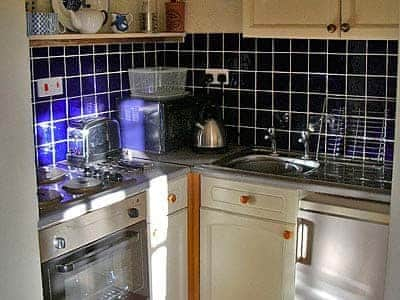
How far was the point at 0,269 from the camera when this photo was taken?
2039mm

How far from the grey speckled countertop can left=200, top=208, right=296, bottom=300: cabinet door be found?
0.19 m

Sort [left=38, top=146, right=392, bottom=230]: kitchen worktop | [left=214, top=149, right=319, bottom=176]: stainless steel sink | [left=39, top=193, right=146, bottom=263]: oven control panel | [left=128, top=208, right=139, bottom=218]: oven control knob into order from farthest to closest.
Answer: [left=214, top=149, right=319, bottom=176]: stainless steel sink
[left=128, top=208, right=139, bottom=218]: oven control knob
[left=38, top=146, right=392, bottom=230]: kitchen worktop
[left=39, top=193, right=146, bottom=263]: oven control panel

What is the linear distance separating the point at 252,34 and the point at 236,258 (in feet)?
3.42

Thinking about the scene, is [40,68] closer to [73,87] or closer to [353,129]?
[73,87]

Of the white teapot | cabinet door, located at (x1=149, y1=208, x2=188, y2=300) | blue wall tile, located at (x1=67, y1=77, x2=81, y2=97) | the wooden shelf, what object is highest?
the white teapot

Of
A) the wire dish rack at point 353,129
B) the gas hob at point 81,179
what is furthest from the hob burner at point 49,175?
the wire dish rack at point 353,129

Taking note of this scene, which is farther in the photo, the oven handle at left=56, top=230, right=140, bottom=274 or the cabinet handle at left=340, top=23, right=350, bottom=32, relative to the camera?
the cabinet handle at left=340, top=23, right=350, bottom=32

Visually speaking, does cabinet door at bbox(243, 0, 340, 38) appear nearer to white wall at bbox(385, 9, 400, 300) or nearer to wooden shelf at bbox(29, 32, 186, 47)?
wooden shelf at bbox(29, 32, 186, 47)

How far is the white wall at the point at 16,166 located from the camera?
1.97 metres

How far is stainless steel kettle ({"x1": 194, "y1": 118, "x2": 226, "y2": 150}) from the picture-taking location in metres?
3.21

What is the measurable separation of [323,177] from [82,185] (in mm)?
1015

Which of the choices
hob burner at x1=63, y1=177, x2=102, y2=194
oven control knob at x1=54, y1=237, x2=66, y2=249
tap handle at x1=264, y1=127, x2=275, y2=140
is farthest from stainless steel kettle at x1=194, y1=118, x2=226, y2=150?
oven control knob at x1=54, y1=237, x2=66, y2=249

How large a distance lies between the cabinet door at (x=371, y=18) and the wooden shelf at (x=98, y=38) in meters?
0.95

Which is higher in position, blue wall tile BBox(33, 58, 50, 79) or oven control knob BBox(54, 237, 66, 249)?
blue wall tile BBox(33, 58, 50, 79)
